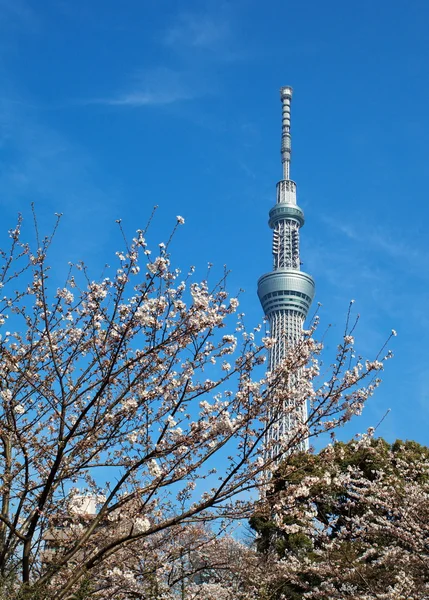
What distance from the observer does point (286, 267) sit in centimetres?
9656

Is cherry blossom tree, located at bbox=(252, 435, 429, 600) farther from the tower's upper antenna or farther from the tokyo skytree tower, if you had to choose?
the tower's upper antenna

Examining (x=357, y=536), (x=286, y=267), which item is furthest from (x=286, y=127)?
(x=357, y=536)

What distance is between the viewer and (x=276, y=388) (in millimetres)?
5941

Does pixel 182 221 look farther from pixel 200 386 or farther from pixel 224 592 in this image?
pixel 224 592

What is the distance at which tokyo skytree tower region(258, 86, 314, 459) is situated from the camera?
93312mm

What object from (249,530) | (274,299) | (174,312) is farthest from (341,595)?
(274,299)

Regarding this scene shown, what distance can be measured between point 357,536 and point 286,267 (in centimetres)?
8231

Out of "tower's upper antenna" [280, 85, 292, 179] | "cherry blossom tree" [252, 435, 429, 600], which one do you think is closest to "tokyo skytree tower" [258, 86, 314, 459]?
"tower's upper antenna" [280, 85, 292, 179]

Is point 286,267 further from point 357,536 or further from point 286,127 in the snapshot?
point 357,536

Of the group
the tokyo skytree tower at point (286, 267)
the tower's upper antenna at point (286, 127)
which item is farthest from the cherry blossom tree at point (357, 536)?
the tower's upper antenna at point (286, 127)

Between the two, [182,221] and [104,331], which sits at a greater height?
[182,221]

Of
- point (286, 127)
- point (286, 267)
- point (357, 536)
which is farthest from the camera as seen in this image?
point (286, 127)

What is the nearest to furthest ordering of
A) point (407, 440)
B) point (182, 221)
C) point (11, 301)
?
point (182, 221) → point (11, 301) → point (407, 440)

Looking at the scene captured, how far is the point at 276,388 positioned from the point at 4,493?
2.88 m
